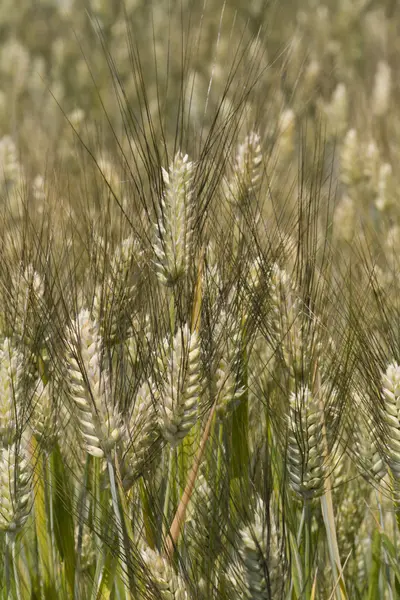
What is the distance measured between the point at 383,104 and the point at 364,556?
2483 millimetres

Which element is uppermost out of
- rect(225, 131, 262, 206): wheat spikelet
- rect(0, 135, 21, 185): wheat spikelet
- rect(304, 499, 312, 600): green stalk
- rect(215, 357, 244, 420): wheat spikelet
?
rect(0, 135, 21, 185): wheat spikelet

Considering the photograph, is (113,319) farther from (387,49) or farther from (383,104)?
(387,49)

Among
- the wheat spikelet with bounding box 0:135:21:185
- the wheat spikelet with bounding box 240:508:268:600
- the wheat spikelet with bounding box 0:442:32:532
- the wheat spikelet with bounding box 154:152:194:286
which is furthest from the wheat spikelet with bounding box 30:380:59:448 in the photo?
the wheat spikelet with bounding box 0:135:21:185

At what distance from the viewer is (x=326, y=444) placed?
114 centimetres

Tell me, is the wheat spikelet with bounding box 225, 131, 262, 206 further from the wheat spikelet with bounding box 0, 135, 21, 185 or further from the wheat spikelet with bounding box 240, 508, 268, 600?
the wheat spikelet with bounding box 0, 135, 21, 185

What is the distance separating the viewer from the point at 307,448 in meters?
1.12

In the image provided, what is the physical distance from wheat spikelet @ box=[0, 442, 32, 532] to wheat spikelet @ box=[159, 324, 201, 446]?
0.63 feet

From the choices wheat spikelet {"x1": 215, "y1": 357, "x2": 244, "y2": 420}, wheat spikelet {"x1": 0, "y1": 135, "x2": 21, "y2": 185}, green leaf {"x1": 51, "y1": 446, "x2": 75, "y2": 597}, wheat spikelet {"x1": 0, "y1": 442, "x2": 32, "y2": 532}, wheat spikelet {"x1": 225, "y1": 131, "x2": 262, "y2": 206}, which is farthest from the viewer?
wheat spikelet {"x1": 0, "y1": 135, "x2": 21, "y2": 185}

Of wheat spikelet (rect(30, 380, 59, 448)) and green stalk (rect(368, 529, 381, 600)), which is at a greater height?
wheat spikelet (rect(30, 380, 59, 448))

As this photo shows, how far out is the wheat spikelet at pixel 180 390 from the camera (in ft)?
3.29

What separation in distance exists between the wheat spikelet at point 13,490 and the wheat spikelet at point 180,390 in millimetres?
192

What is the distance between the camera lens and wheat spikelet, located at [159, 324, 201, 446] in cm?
100

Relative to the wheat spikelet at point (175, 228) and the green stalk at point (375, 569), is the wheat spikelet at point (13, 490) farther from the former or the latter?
the green stalk at point (375, 569)

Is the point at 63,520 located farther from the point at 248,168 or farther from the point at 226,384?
the point at 248,168
